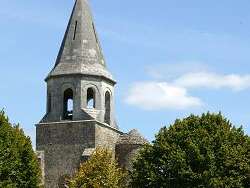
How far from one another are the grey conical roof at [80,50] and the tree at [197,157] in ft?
41.2

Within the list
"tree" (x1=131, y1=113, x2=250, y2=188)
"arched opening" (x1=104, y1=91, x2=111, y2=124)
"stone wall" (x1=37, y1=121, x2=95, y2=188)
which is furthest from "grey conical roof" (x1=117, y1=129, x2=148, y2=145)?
"tree" (x1=131, y1=113, x2=250, y2=188)

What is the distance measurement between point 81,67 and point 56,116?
4493mm

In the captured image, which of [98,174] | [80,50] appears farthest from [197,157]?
[80,50]

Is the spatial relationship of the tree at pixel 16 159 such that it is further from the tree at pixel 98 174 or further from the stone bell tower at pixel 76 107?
the stone bell tower at pixel 76 107

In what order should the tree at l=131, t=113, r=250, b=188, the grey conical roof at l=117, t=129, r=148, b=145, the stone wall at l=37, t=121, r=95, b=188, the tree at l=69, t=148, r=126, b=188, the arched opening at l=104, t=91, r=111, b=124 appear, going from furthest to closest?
the arched opening at l=104, t=91, r=111, b=124 < the grey conical roof at l=117, t=129, r=148, b=145 < the stone wall at l=37, t=121, r=95, b=188 < the tree at l=69, t=148, r=126, b=188 < the tree at l=131, t=113, r=250, b=188

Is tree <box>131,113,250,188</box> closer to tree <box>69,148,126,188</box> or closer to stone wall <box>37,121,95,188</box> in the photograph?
tree <box>69,148,126,188</box>

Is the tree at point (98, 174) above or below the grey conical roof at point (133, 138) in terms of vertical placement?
below

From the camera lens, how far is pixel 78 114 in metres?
64.6

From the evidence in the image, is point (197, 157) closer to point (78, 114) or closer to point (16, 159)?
point (16, 159)

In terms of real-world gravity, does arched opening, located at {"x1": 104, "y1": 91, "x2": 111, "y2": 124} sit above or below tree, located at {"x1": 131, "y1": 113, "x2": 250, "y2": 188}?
above

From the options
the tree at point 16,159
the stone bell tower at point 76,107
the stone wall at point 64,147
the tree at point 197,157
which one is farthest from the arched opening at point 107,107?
the tree at point 16,159

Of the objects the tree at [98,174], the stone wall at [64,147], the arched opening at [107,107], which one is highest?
the arched opening at [107,107]

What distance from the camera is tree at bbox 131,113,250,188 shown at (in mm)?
52562

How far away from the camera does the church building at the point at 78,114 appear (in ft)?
211
